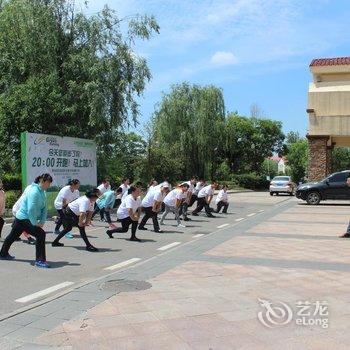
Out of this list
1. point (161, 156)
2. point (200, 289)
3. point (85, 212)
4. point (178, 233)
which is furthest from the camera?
point (161, 156)

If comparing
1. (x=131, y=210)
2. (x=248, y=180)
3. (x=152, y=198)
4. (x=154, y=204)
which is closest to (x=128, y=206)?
(x=131, y=210)

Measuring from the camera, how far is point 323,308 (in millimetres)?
5953

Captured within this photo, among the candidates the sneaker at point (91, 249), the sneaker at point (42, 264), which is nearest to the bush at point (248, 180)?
the sneaker at point (91, 249)

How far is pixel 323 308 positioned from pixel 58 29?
63.5 ft

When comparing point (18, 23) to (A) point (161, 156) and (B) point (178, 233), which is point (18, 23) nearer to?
(B) point (178, 233)

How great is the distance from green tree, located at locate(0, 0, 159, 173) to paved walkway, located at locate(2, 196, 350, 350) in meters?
12.5

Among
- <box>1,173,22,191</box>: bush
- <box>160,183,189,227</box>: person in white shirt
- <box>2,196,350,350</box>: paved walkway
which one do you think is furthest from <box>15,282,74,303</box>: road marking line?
<box>1,173,22,191</box>: bush

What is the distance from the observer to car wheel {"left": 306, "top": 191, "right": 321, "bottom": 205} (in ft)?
84.7

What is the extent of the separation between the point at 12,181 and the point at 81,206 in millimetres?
13489

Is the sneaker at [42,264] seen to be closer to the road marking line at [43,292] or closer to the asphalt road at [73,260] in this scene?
the asphalt road at [73,260]

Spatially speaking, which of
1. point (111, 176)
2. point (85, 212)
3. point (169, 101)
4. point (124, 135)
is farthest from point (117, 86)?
point (169, 101)

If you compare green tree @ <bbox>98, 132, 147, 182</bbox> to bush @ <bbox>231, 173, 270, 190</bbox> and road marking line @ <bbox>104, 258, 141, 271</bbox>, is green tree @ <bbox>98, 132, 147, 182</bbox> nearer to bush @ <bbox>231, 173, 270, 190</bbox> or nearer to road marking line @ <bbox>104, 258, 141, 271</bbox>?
road marking line @ <bbox>104, 258, 141, 271</bbox>

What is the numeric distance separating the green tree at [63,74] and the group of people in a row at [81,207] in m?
4.99

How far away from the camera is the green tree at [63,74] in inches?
832
